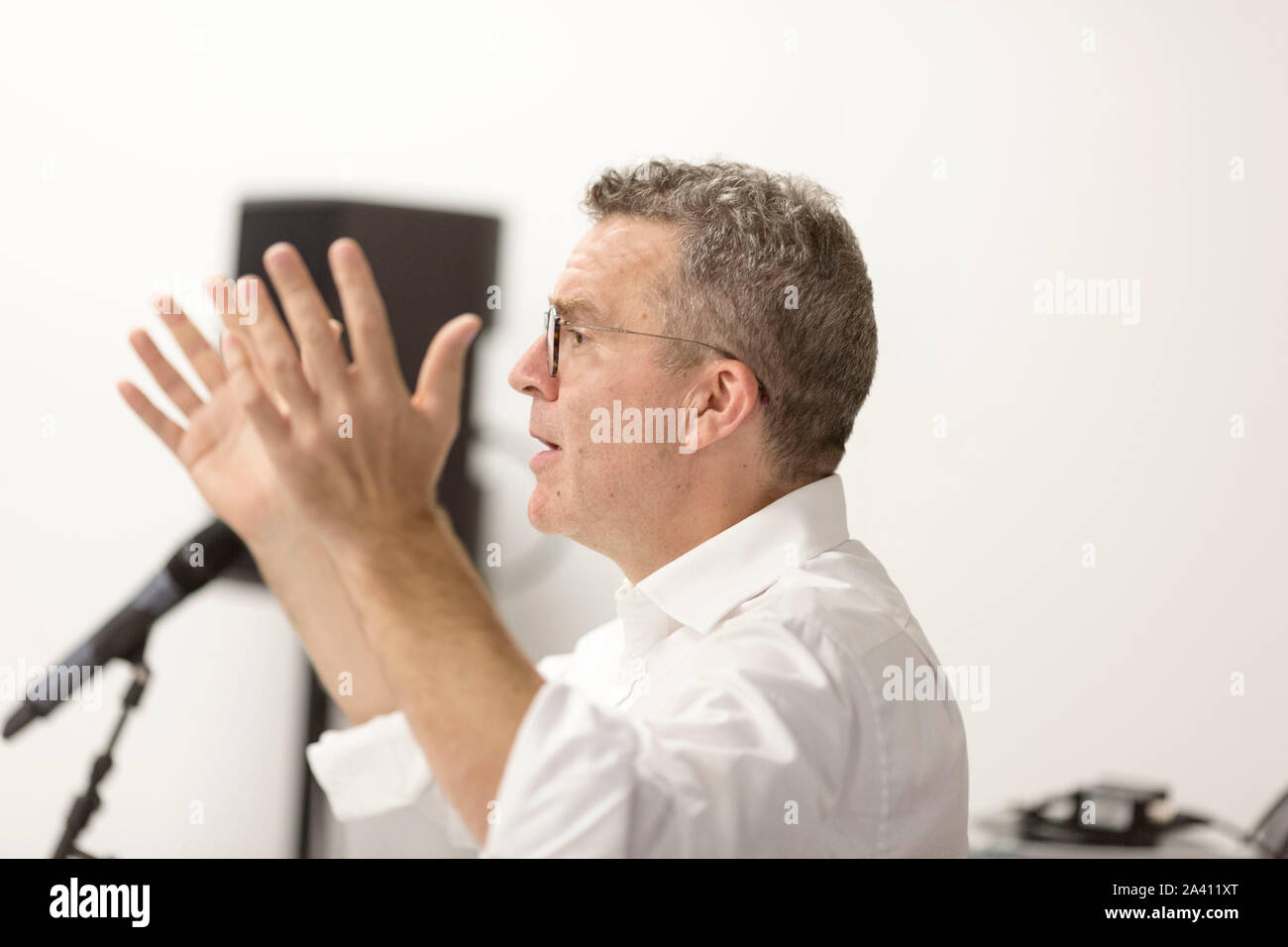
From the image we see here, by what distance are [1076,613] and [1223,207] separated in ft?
3.27

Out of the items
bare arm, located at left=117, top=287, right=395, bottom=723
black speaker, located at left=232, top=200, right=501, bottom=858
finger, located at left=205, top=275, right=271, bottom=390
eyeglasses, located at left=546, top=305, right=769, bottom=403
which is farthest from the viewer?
black speaker, located at left=232, top=200, right=501, bottom=858

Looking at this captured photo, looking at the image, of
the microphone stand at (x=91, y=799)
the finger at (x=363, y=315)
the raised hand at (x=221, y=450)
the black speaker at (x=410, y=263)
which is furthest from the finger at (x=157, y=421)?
the black speaker at (x=410, y=263)

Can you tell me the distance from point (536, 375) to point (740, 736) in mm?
643

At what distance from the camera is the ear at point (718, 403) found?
141 cm

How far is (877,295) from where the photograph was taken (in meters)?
2.68

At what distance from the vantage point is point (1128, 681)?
2607mm

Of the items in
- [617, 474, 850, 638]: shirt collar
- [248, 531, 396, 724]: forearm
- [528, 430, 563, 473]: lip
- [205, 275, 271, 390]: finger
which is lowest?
[248, 531, 396, 724]: forearm

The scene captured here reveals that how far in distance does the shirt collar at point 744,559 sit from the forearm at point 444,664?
1.47ft

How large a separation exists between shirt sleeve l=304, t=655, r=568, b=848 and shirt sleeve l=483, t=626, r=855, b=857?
19.6 inches

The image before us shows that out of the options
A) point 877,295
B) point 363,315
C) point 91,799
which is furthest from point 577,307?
point 877,295

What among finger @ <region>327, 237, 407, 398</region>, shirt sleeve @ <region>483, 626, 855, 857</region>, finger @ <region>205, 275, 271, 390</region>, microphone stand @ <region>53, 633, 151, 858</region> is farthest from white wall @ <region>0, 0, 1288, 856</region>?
finger @ <region>327, 237, 407, 398</region>

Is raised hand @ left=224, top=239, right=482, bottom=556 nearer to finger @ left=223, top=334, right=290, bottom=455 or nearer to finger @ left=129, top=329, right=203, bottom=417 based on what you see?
finger @ left=223, top=334, right=290, bottom=455

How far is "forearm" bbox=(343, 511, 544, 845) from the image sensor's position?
89cm
